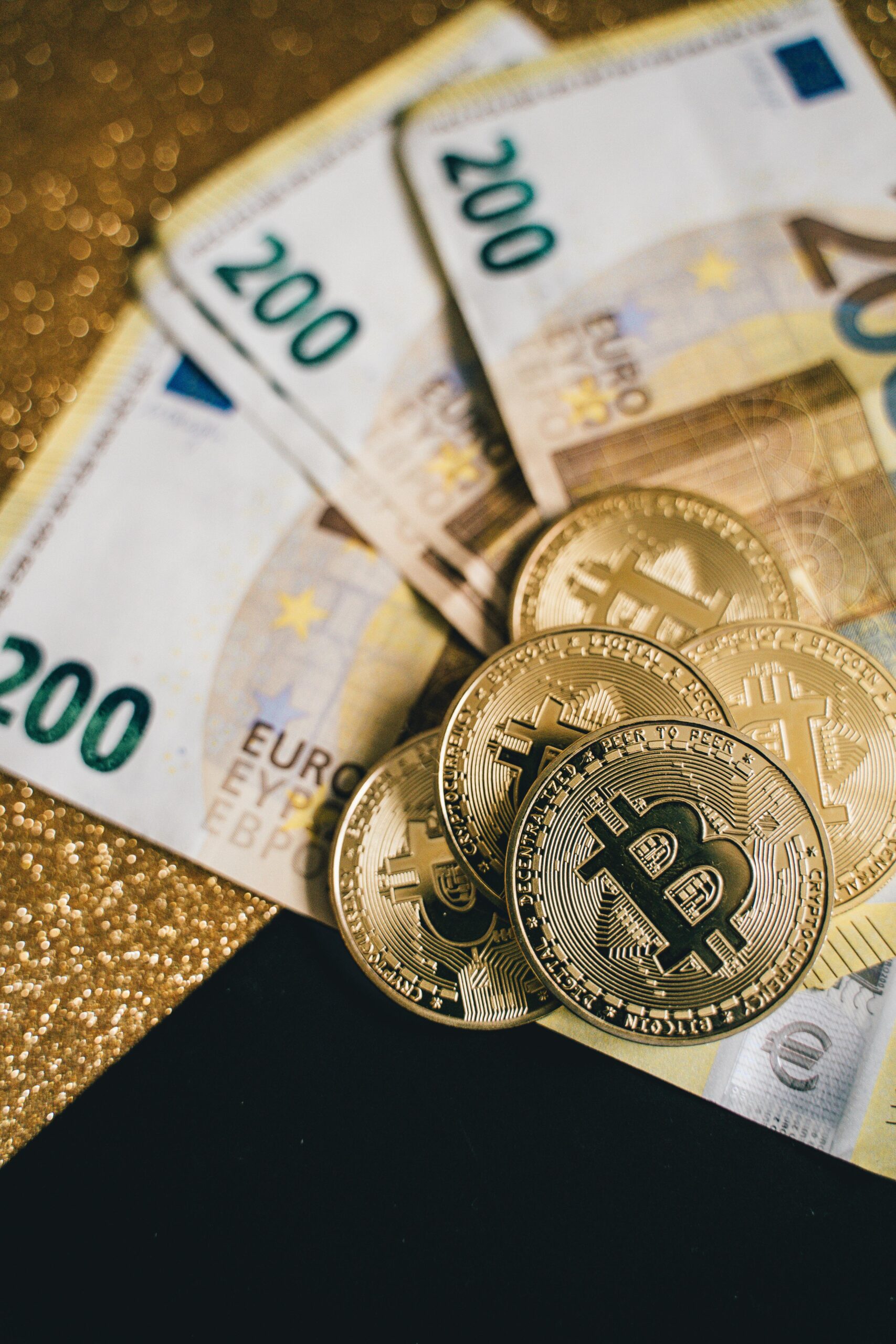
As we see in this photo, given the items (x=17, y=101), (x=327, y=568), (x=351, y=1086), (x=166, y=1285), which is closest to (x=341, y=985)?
(x=351, y=1086)

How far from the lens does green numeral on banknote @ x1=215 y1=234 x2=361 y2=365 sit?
2.47 feet

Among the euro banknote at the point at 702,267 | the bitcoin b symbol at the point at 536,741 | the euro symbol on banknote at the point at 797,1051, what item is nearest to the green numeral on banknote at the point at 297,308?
the euro banknote at the point at 702,267

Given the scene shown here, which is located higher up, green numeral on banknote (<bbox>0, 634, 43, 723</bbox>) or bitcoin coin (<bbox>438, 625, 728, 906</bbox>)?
green numeral on banknote (<bbox>0, 634, 43, 723</bbox>)

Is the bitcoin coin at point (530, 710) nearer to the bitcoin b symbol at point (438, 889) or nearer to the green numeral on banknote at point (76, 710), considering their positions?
the bitcoin b symbol at point (438, 889)

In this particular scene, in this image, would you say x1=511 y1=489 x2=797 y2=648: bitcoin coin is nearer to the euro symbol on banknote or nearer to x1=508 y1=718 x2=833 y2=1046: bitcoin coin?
x1=508 y1=718 x2=833 y2=1046: bitcoin coin

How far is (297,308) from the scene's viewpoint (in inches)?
30.0

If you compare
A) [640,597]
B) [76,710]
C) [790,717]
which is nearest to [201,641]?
[76,710]

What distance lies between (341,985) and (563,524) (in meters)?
0.40

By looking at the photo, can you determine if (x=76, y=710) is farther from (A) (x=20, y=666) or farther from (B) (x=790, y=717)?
(B) (x=790, y=717)

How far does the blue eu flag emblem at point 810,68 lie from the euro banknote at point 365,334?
9.6 inches

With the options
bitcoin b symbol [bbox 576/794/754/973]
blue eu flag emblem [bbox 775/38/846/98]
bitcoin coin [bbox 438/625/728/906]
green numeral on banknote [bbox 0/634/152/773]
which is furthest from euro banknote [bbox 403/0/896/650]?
green numeral on banknote [bbox 0/634/152/773]

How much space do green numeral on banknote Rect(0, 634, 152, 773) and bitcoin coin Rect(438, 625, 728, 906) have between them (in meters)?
0.29

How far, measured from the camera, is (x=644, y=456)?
696 mm

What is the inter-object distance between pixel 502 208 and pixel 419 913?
2.06ft
